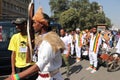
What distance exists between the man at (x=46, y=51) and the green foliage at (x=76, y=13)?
46.6 m

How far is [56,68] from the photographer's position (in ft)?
11.7

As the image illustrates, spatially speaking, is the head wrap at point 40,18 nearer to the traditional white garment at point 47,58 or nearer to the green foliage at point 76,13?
the traditional white garment at point 47,58

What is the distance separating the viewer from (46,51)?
3.31 metres

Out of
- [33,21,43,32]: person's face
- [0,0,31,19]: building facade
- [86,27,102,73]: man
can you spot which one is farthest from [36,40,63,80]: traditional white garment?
[0,0,31,19]: building facade

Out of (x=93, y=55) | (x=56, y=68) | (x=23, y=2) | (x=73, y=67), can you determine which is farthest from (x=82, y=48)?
(x=23, y=2)

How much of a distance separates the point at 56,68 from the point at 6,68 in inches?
303

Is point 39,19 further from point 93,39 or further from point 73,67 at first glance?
point 73,67

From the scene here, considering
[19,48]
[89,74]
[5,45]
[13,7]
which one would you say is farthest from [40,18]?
[13,7]

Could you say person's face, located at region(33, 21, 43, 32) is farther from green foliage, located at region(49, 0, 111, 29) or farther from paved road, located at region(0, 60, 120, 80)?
green foliage, located at region(49, 0, 111, 29)

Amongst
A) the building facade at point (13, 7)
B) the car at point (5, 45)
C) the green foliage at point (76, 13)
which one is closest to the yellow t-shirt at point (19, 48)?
the car at point (5, 45)

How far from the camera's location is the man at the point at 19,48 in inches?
219

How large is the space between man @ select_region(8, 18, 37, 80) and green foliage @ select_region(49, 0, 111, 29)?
44.5 m

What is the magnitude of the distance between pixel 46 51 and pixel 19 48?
244 centimetres

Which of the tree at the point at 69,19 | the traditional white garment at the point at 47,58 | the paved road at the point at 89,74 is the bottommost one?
the paved road at the point at 89,74
